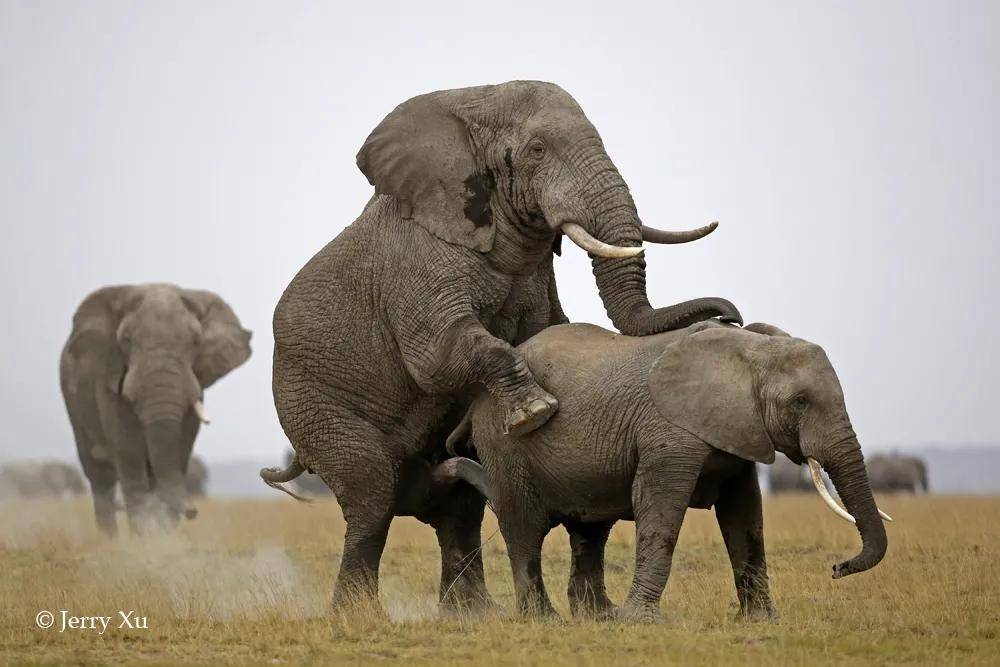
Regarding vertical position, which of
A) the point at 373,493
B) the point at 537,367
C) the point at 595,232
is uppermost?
the point at 595,232

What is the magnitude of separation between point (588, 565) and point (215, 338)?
1458 cm

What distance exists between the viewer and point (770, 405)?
446 inches

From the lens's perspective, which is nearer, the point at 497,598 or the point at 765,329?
the point at 765,329

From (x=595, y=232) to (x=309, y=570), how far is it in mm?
6402

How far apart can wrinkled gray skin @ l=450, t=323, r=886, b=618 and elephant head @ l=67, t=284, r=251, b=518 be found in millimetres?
11980

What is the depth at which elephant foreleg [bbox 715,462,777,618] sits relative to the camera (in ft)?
38.8

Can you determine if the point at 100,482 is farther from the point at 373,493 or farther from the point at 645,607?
the point at 645,607

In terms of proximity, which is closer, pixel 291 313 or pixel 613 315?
pixel 613 315

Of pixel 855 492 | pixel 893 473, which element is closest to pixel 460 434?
pixel 855 492

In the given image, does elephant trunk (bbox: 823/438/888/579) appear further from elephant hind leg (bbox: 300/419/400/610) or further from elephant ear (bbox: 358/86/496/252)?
elephant hind leg (bbox: 300/419/400/610)

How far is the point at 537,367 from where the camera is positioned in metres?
12.5

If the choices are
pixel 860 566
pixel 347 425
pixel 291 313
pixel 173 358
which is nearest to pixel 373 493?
pixel 347 425

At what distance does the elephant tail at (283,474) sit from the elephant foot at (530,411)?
304 centimetres

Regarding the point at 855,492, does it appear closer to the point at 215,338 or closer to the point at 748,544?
the point at 748,544
